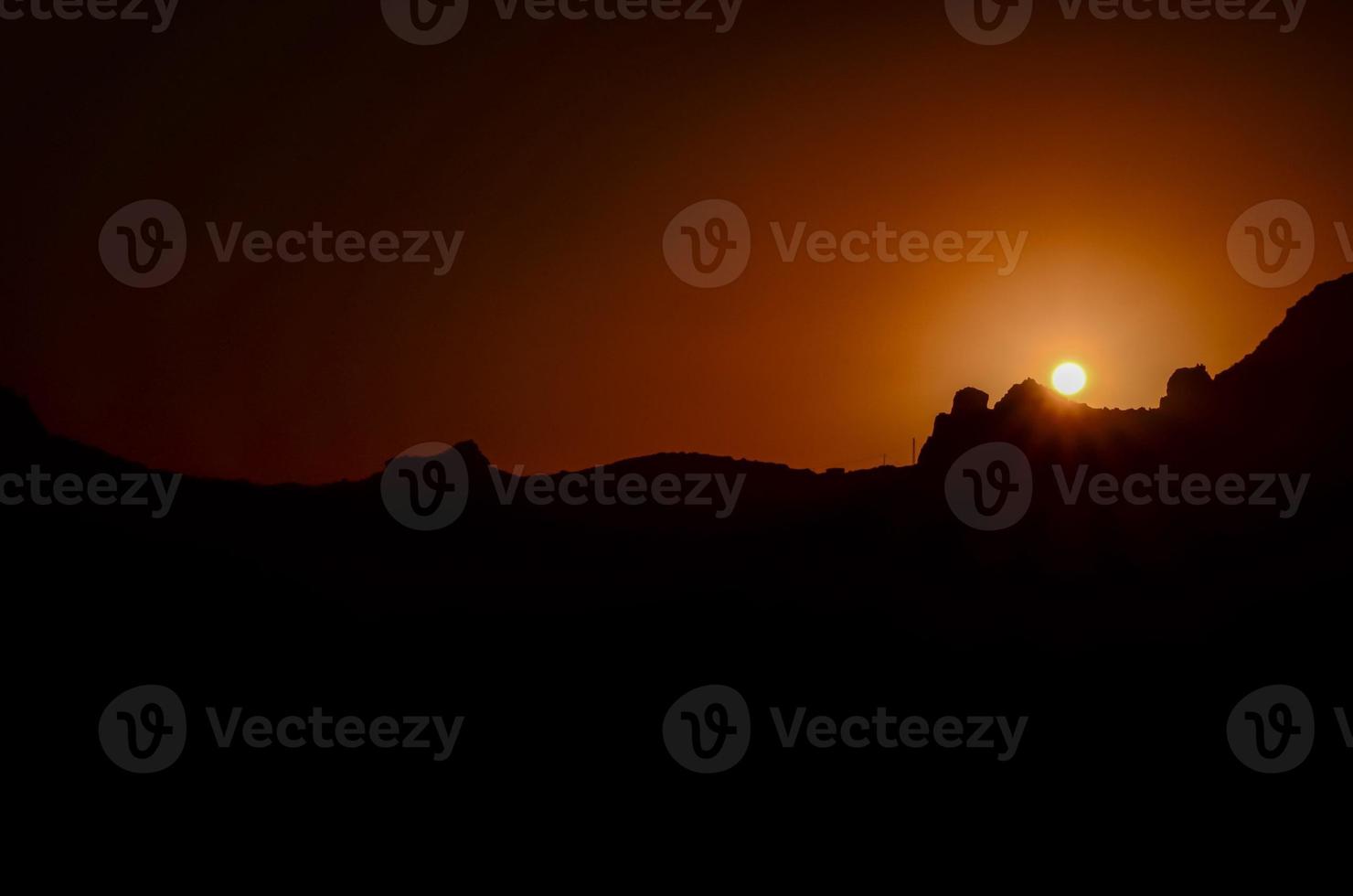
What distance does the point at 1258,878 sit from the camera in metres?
41.1

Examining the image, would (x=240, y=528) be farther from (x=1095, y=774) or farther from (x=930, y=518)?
(x=1095, y=774)

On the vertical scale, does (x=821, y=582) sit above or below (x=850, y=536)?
below

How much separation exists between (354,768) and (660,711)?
1387cm

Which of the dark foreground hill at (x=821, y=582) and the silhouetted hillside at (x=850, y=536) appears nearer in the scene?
the dark foreground hill at (x=821, y=582)

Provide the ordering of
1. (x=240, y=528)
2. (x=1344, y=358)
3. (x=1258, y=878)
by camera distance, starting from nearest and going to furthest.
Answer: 1. (x=1258, y=878)
2. (x=1344, y=358)
3. (x=240, y=528)

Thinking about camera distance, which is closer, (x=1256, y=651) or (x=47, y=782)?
(x=47, y=782)

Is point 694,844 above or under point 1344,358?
under

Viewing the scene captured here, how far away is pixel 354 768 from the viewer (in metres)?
45.9

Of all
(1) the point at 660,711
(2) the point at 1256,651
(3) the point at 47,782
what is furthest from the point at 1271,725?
(3) the point at 47,782

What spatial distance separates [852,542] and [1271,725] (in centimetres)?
2502

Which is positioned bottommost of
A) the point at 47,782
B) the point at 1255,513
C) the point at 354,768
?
the point at 47,782

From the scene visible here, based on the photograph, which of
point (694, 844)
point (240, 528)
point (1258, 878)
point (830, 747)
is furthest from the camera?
point (240, 528)

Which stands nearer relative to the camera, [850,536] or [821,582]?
[821,582]

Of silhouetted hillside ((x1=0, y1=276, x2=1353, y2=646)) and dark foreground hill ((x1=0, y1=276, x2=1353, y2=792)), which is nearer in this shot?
dark foreground hill ((x1=0, y1=276, x2=1353, y2=792))
